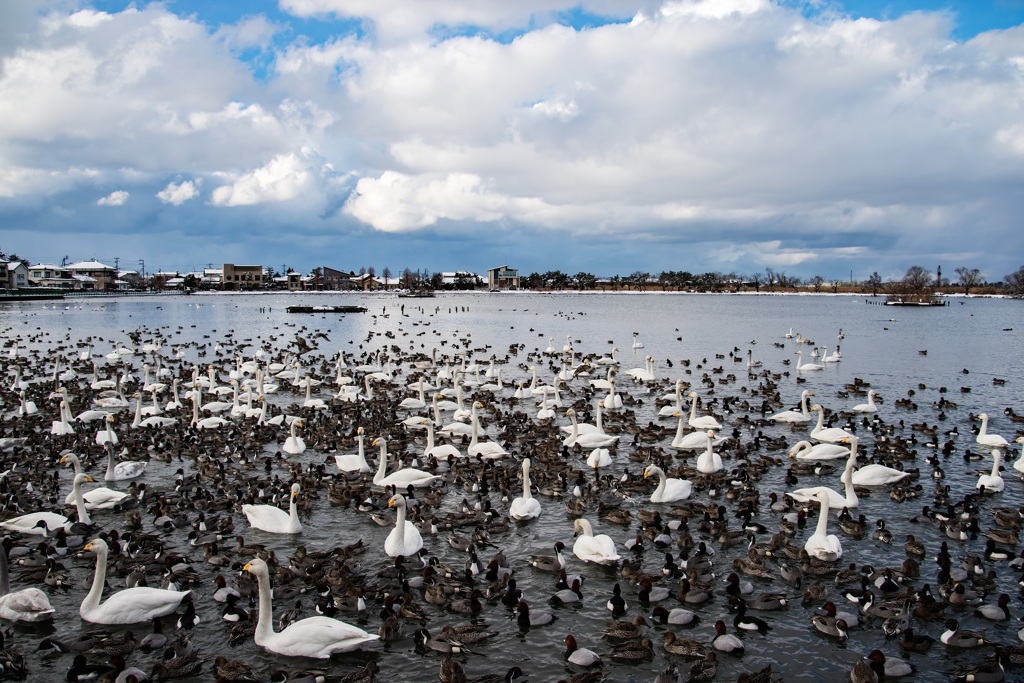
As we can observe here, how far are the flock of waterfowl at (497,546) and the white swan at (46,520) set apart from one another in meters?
0.05

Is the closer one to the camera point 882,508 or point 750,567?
point 750,567

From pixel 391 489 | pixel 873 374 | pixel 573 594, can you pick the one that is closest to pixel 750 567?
pixel 573 594

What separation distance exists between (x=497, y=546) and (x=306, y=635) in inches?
179

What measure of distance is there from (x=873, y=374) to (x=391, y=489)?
2998 centimetres

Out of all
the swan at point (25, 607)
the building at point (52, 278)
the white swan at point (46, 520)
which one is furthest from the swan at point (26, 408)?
the building at point (52, 278)

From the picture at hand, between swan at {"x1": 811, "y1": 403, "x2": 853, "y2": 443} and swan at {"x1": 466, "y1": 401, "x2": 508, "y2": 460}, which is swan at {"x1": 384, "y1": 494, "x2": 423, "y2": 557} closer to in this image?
swan at {"x1": 466, "y1": 401, "x2": 508, "y2": 460}

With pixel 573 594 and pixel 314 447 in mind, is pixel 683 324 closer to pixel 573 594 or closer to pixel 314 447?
pixel 314 447

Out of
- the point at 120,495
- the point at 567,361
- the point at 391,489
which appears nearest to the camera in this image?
the point at 120,495

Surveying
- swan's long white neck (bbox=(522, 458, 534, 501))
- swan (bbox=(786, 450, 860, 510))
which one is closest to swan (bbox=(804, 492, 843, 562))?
swan (bbox=(786, 450, 860, 510))

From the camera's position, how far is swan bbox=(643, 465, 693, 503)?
15516 millimetres

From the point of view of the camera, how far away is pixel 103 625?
1027 cm

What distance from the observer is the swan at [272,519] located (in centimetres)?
1379

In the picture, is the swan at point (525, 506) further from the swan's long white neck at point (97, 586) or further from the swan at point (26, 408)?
the swan at point (26, 408)

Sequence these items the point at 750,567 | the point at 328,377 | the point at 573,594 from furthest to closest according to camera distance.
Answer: the point at 328,377 → the point at 750,567 → the point at 573,594
